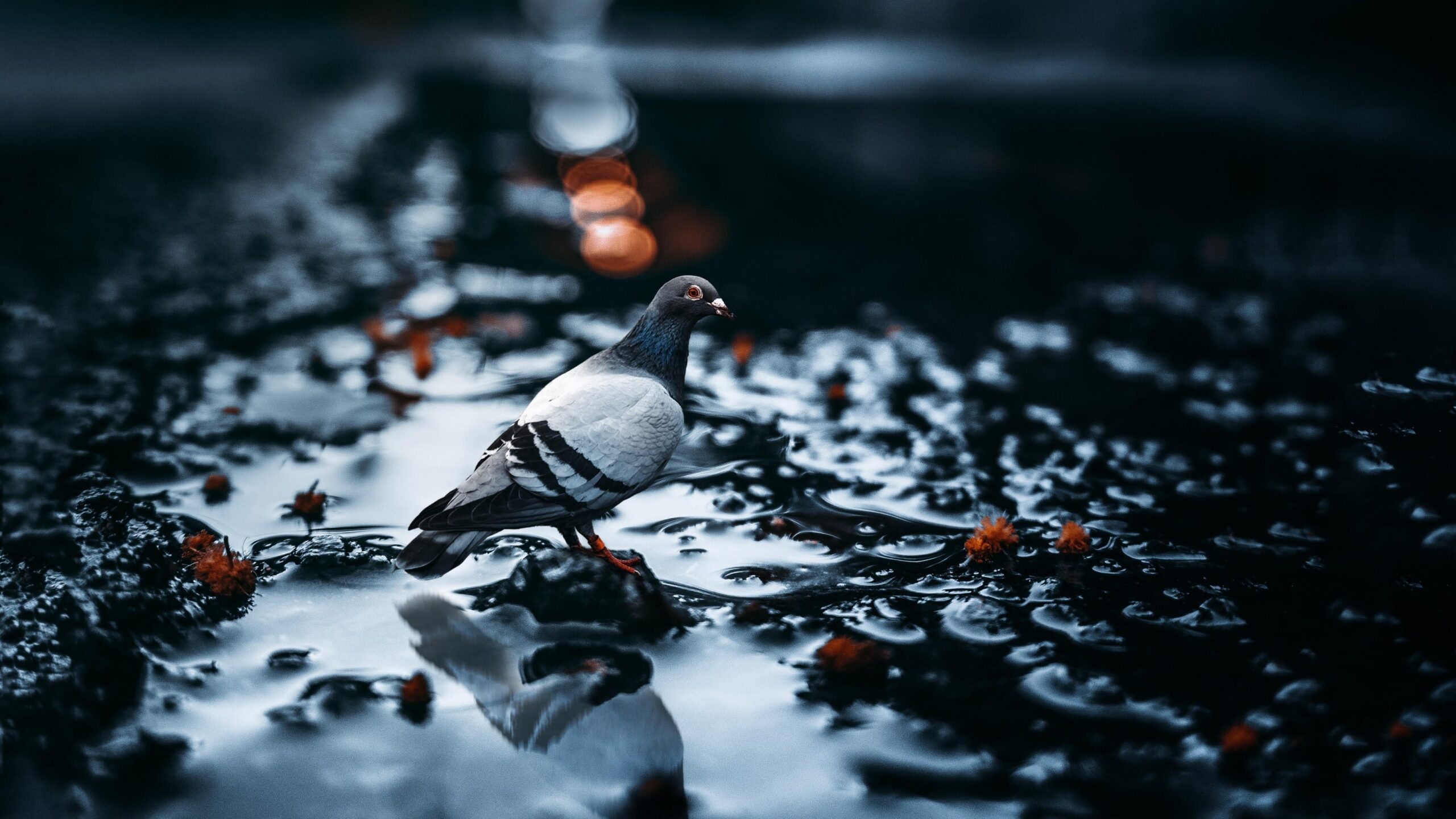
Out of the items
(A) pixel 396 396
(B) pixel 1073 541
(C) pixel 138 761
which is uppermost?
(A) pixel 396 396

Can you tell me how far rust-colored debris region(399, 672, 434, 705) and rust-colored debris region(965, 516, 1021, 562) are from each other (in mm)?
1942

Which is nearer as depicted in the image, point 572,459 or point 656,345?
point 572,459

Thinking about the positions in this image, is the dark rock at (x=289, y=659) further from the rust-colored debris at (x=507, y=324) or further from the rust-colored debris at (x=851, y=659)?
the rust-colored debris at (x=507, y=324)

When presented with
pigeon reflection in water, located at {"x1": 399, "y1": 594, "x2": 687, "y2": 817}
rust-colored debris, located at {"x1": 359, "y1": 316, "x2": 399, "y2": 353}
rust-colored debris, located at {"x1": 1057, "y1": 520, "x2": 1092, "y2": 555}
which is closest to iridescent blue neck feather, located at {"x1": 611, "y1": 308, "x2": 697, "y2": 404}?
pigeon reflection in water, located at {"x1": 399, "y1": 594, "x2": 687, "y2": 817}

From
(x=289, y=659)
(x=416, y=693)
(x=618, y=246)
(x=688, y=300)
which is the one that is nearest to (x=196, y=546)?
(x=289, y=659)

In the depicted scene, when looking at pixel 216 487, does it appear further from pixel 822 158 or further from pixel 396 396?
pixel 822 158

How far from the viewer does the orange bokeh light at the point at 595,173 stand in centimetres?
841

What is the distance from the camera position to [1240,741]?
2.62 meters

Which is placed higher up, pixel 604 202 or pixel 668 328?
pixel 604 202

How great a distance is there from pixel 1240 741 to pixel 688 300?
84.3 inches

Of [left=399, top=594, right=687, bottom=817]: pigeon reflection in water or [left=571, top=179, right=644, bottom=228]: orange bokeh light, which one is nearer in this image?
[left=399, top=594, right=687, bottom=817]: pigeon reflection in water

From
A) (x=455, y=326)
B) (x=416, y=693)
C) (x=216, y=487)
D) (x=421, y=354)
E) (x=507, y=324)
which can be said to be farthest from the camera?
(x=507, y=324)

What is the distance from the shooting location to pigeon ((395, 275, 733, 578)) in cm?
304

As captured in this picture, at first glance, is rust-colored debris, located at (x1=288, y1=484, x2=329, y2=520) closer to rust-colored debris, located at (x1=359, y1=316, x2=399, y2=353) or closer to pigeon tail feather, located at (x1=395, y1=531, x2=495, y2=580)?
pigeon tail feather, located at (x1=395, y1=531, x2=495, y2=580)
